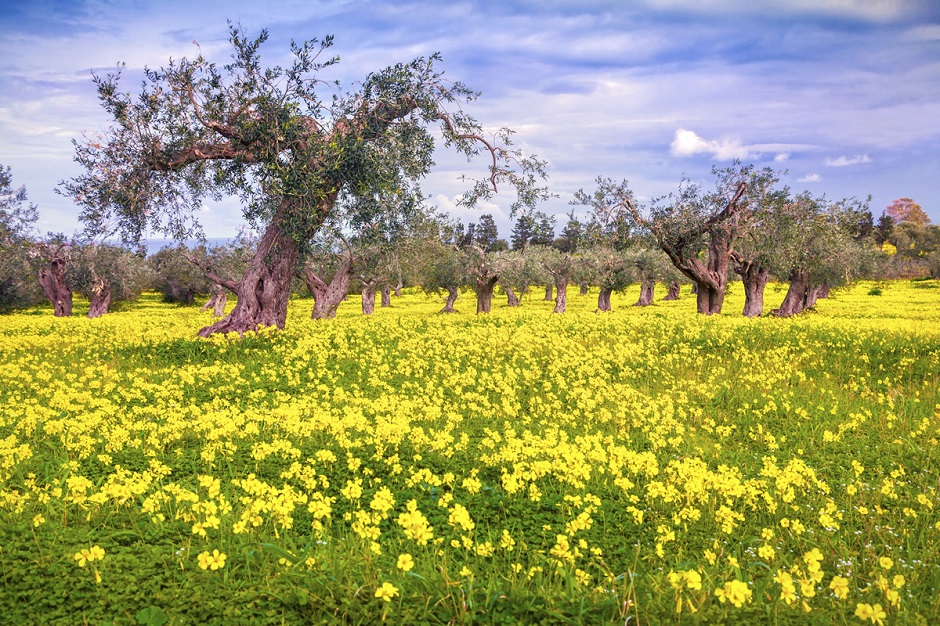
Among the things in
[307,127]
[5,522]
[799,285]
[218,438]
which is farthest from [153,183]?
[799,285]

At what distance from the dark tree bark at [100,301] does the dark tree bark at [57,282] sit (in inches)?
70.9

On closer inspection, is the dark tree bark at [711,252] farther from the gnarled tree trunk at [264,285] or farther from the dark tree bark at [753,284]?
the gnarled tree trunk at [264,285]

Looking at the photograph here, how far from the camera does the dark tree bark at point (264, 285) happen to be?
21109 mm

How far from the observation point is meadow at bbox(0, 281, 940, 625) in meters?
4.61

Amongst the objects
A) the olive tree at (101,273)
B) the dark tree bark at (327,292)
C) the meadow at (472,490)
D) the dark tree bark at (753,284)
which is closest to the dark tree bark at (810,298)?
the dark tree bark at (753,284)

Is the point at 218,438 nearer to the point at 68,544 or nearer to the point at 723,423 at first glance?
the point at 68,544

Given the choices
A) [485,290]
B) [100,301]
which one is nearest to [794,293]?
[485,290]

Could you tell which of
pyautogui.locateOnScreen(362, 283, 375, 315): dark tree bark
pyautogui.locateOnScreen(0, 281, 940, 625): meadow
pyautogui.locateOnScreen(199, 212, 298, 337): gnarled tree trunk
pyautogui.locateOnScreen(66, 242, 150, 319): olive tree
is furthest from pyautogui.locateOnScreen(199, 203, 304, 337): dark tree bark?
pyautogui.locateOnScreen(66, 242, 150, 319): olive tree

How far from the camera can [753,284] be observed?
3669cm

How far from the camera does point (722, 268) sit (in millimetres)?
32531

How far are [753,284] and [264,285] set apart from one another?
29.9 metres

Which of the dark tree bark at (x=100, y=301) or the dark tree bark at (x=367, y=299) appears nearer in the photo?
the dark tree bark at (x=100, y=301)

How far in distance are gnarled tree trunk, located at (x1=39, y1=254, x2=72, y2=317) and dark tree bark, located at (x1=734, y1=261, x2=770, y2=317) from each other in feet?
158

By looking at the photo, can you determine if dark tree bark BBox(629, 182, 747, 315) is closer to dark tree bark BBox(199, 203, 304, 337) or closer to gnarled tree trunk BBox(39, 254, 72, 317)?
dark tree bark BBox(199, 203, 304, 337)
